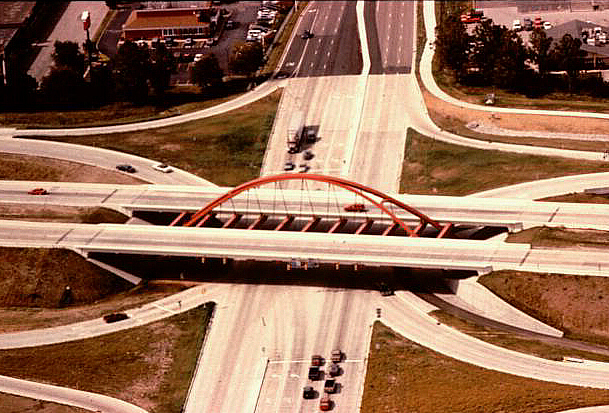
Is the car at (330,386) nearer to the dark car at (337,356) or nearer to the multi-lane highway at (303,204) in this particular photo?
the dark car at (337,356)

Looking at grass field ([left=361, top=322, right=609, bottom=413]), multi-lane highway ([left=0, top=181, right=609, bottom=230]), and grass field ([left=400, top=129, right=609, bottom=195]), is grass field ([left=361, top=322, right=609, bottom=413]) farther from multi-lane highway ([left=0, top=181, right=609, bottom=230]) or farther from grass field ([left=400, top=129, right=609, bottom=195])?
grass field ([left=400, top=129, right=609, bottom=195])

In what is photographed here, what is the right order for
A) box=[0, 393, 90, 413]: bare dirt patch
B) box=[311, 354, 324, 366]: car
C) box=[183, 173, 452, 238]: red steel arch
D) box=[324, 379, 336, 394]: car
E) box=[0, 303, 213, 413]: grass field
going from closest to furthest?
box=[0, 393, 90, 413]: bare dirt patch, box=[324, 379, 336, 394]: car, box=[0, 303, 213, 413]: grass field, box=[311, 354, 324, 366]: car, box=[183, 173, 452, 238]: red steel arch

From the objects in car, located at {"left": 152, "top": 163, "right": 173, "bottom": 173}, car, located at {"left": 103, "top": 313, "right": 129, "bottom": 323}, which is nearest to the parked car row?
car, located at {"left": 103, "top": 313, "right": 129, "bottom": 323}

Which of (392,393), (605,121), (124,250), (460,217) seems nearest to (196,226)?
(124,250)

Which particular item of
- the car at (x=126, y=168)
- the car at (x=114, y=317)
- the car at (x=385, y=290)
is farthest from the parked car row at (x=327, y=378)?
the car at (x=126, y=168)

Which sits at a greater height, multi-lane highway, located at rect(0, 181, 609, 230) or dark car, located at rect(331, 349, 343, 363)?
multi-lane highway, located at rect(0, 181, 609, 230)

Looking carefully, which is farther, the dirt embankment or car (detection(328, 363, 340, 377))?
the dirt embankment

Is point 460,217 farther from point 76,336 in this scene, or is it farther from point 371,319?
point 76,336

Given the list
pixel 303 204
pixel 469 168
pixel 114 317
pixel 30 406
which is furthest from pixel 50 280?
pixel 469 168
